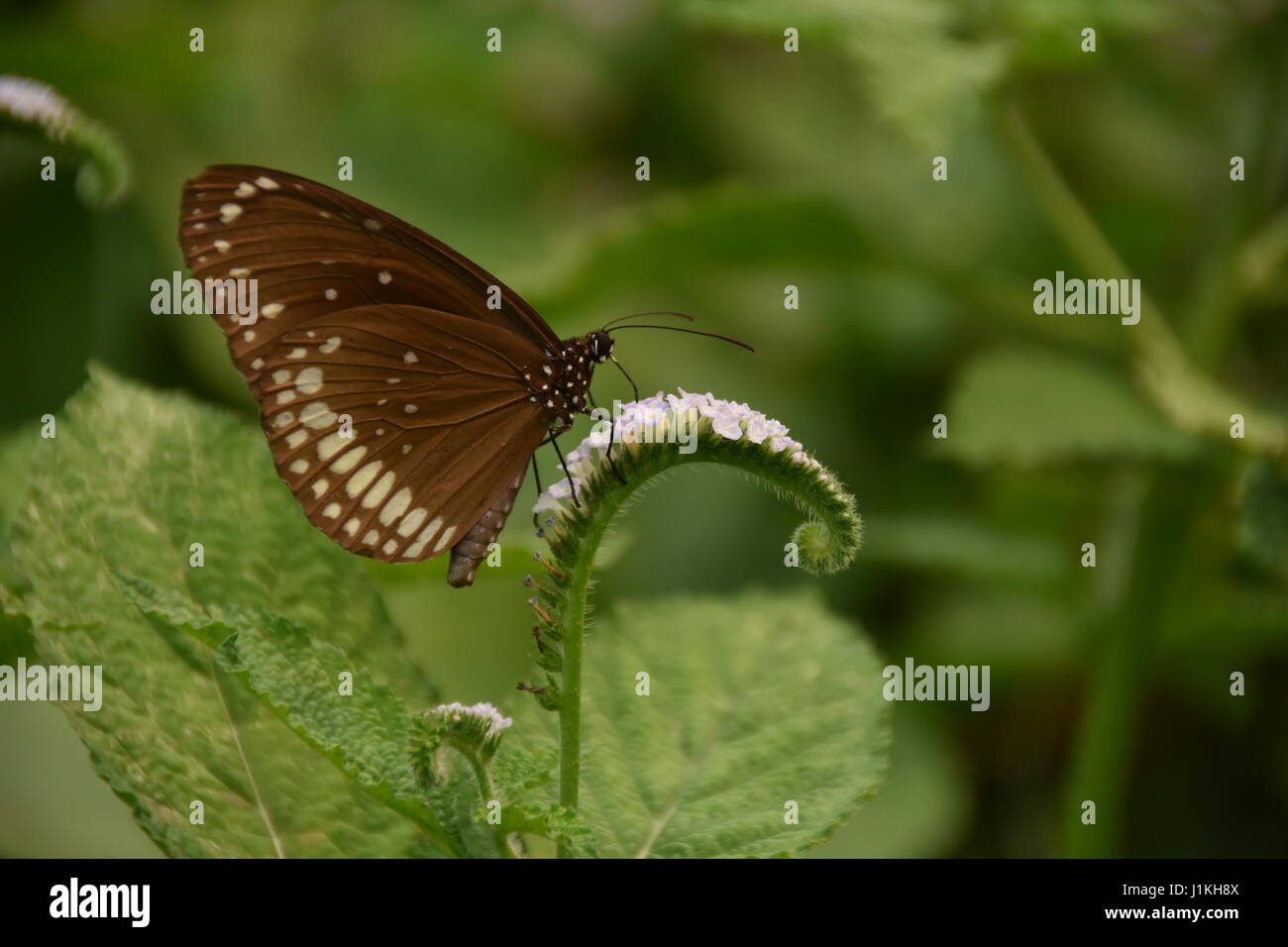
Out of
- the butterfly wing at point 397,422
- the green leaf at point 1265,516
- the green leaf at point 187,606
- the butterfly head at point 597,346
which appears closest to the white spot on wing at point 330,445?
the butterfly wing at point 397,422

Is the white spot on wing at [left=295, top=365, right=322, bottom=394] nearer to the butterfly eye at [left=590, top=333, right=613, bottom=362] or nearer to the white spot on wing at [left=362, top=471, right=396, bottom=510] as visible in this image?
the white spot on wing at [left=362, top=471, right=396, bottom=510]

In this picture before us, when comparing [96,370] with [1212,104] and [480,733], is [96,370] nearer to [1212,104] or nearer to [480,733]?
[480,733]

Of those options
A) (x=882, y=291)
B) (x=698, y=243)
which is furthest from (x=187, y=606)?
(x=882, y=291)

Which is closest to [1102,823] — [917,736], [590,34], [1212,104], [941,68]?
[917,736]

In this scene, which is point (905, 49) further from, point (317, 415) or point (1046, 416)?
point (317, 415)

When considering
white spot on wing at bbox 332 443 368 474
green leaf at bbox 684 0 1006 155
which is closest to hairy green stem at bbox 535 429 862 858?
white spot on wing at bbox 332 443 368 474
